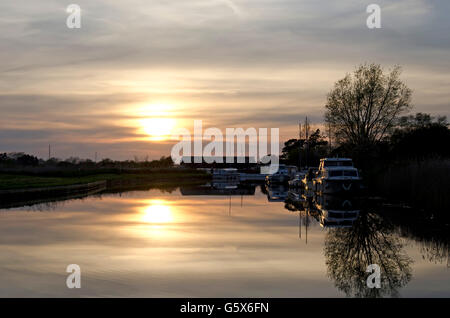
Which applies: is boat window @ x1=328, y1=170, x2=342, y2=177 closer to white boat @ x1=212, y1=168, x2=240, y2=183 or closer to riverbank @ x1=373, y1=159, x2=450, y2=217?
riverbank @ x1=373, y1=159, x2=450, y2=217

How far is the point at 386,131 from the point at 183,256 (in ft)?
185

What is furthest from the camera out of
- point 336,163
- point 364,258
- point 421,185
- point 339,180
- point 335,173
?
point 336,163

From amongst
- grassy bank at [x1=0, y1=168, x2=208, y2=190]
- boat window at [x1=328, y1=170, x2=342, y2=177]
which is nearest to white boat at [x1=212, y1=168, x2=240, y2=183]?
grassy bank at [x1=0, y1=168, x2=208, y2=190]

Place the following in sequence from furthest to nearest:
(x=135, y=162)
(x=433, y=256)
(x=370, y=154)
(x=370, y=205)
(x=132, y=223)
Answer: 1. (x=135, y=162)
2. (x=370, y=154)
3. (x=370, y=205)
4. (x=132, y=223)
5. (x=433, y=256)

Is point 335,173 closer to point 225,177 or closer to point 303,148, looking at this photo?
point 225,177

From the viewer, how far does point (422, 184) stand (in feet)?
113

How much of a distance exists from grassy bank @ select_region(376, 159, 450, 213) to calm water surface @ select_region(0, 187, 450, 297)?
14.1 ft

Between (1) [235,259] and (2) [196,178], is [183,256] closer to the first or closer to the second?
(1) [235,259]

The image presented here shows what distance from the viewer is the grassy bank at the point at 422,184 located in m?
29.7

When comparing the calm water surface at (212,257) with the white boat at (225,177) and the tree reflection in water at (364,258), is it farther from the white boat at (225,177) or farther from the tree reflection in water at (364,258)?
the white boat at (225,177)

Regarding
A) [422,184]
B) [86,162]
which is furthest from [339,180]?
[86,162]

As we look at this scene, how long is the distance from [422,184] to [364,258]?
62.4 feet
